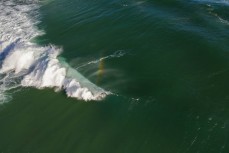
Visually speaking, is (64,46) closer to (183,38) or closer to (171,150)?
(183,38)

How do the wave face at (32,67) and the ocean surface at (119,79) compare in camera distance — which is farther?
the wave face at (32,67)

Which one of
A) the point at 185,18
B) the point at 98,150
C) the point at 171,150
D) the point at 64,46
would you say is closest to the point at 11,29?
the point at 64,46

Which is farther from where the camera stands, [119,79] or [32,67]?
[32,67]

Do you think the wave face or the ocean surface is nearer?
the ocean surface
